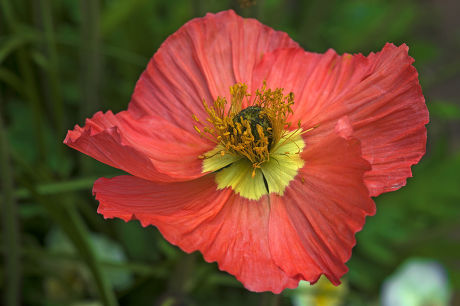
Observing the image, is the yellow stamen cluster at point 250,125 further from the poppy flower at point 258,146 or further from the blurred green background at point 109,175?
the blurred green background at point 109,175

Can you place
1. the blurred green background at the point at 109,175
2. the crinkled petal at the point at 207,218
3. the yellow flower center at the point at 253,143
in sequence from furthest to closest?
1. the blurred green background at the point at 109,175
2. the yellow flower center at the point at 253,143
3. the crinkled petal at the point at 207,218

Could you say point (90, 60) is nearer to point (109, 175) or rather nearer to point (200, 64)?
point (109, 175)

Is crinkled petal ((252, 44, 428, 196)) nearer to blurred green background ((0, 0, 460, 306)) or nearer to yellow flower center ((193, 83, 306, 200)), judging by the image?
yellow flower center ((193, 83, 306, 200))

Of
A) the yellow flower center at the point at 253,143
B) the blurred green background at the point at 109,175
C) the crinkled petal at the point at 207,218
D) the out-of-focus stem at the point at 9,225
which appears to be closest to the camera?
the crinkled petal at the point at 207,218

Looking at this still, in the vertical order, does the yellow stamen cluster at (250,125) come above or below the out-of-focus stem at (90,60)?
below

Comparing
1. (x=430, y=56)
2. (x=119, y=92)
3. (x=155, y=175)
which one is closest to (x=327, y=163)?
(x=155, y=175)

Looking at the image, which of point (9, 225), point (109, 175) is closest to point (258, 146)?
point (9, 225)

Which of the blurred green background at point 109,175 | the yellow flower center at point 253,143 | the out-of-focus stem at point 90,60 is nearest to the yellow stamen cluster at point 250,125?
the yellow flower center at point 253,143
